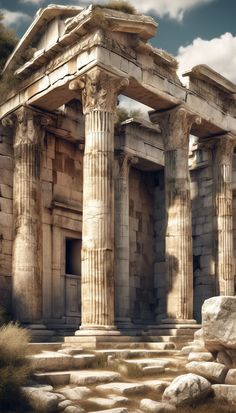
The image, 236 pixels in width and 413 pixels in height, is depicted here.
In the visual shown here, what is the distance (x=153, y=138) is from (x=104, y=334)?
10.6 metres

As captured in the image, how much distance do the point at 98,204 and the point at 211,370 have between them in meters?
6.36

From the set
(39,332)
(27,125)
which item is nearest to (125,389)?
(39,332)

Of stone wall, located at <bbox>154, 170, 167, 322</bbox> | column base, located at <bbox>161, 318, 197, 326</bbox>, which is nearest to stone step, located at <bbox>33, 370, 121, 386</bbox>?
column base, located at <bbox>161, 318, 197, 326</bbox>

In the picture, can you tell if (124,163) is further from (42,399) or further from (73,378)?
(42,399)

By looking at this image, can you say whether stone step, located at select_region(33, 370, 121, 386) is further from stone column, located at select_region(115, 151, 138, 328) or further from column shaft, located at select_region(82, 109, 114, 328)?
stone column, located at select_region(115, 151, 138, 328)

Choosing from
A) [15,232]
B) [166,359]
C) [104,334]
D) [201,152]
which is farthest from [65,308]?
[201,152]

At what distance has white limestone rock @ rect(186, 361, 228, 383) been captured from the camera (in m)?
→ 11.2

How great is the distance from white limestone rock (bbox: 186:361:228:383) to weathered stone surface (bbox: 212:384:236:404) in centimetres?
24

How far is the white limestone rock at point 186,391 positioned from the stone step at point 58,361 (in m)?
2.72

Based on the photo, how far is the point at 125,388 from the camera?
11.0 metres

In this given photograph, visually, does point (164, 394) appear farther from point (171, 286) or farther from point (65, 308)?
point (65, 308)

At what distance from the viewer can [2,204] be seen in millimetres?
18891

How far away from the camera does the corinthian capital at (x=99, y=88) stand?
1684 centimetres

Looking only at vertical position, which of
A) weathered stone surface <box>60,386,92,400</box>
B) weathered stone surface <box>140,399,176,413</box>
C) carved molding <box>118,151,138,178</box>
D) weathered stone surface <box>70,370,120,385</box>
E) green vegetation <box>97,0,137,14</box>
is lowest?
weathered stone surface <box>140,399,176,413</box>
